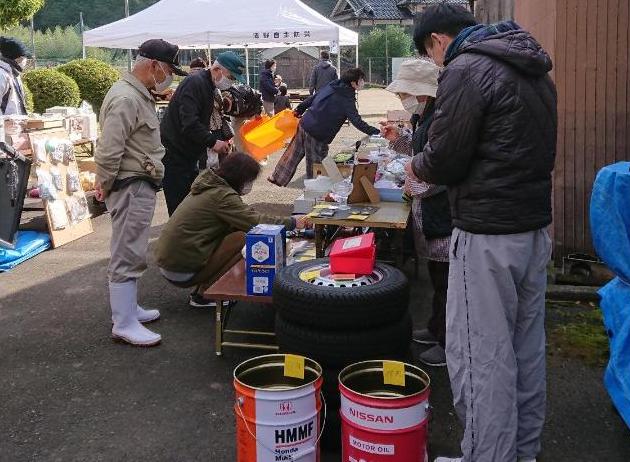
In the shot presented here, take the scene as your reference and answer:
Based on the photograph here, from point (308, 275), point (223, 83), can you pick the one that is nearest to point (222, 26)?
point (223, 83)

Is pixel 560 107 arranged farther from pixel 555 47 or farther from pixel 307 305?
pixel 307 305

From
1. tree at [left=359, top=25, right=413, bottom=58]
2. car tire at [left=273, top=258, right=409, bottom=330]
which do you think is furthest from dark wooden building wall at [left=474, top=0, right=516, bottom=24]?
tree at [left=359, top=25, right=413, bottom=58]

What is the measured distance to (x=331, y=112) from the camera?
8141 mm

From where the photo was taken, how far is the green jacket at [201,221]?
4.70 metres

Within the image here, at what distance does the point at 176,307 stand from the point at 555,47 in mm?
3864

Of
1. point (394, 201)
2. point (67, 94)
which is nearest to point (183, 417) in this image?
point (394, 201)

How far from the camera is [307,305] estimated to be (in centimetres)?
330

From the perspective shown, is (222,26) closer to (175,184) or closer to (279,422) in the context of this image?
(175,184)

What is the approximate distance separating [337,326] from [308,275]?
1.54 feet

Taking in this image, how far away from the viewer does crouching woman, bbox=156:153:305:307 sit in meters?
4.71

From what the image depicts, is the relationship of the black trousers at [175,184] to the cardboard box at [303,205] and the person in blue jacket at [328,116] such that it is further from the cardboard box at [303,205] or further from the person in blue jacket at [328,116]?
the person in blue jacket at [328,116]

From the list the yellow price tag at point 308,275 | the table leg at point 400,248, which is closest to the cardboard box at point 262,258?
the yellow price tag at point 308,275

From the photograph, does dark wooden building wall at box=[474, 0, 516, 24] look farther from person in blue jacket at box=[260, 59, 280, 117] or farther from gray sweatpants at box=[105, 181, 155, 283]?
person in blue jacket at box=[260, 59, 280, 117]

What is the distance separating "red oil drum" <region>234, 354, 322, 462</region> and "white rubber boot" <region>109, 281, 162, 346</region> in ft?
6.52
